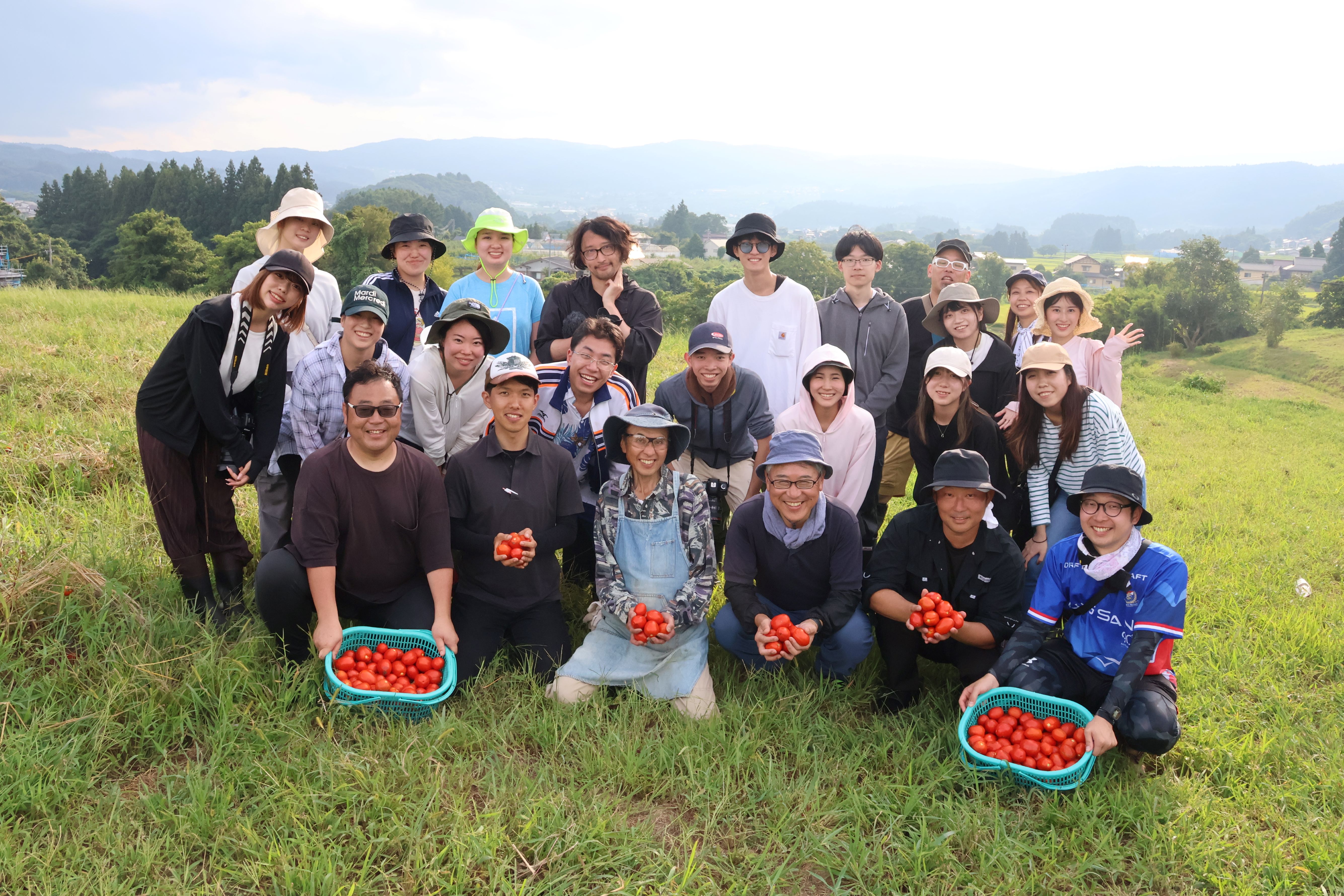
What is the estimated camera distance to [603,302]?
18.1 ft

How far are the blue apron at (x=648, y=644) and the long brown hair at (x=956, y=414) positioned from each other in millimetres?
1721

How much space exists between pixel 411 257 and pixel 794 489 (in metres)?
3.31

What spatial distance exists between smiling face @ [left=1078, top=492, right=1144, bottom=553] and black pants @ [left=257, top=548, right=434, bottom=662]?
11.5ft

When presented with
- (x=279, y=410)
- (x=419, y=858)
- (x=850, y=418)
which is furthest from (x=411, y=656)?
(x=850, y=418)

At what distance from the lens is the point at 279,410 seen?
4.59m

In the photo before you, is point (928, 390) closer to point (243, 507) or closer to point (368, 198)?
point (243, 507)

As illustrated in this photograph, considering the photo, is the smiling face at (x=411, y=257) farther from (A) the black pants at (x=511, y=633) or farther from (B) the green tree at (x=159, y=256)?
(B) the green tree at (x=159, y=256)

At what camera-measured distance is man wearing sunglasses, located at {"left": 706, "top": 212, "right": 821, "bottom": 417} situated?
564cm

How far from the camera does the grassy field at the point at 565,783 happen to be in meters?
2.98

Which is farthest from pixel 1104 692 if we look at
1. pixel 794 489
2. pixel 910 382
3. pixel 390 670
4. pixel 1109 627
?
pixel 390 670

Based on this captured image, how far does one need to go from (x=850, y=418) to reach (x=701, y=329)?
3.72ft

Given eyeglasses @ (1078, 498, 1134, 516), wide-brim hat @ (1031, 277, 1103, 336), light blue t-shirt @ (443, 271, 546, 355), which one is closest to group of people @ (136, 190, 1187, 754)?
eyeglasses @ (1078, 498, 1134, 516)

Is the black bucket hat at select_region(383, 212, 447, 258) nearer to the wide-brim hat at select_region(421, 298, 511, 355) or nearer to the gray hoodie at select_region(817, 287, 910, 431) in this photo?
the wide-brim hat at select_region(421, 298, 511, 355)

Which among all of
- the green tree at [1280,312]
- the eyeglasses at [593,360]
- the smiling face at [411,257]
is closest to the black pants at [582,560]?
the eyeglasses at [593,360]
